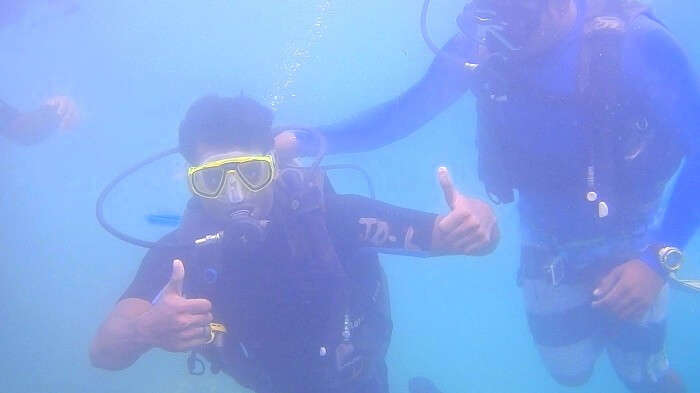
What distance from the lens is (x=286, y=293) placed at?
4.04 meters

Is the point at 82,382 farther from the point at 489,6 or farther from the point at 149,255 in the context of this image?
the point at 489,6

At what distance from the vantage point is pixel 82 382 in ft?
56.0

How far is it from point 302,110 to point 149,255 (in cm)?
2375

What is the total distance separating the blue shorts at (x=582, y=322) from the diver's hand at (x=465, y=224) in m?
1.88

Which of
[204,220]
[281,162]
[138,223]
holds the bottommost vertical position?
[204,220]

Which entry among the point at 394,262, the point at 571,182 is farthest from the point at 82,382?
the point at 571,182

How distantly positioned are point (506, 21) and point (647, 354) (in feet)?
11.1

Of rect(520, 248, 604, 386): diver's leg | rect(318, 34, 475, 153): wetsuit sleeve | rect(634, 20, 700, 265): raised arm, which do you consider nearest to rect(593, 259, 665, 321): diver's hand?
rect(634, 20, 700, 265): raised arm

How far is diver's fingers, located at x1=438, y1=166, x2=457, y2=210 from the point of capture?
329 centimetres

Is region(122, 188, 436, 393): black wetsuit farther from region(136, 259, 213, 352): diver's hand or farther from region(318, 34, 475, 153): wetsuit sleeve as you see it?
region(318, 34, 475, 153): wetsuit sleeve

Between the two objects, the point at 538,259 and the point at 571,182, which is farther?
the point at 538,259

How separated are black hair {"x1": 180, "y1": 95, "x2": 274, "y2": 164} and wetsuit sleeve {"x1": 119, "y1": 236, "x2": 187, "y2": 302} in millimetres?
729

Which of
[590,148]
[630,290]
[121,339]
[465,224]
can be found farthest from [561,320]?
[121,339]

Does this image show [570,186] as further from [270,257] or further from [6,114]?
[6,114]
